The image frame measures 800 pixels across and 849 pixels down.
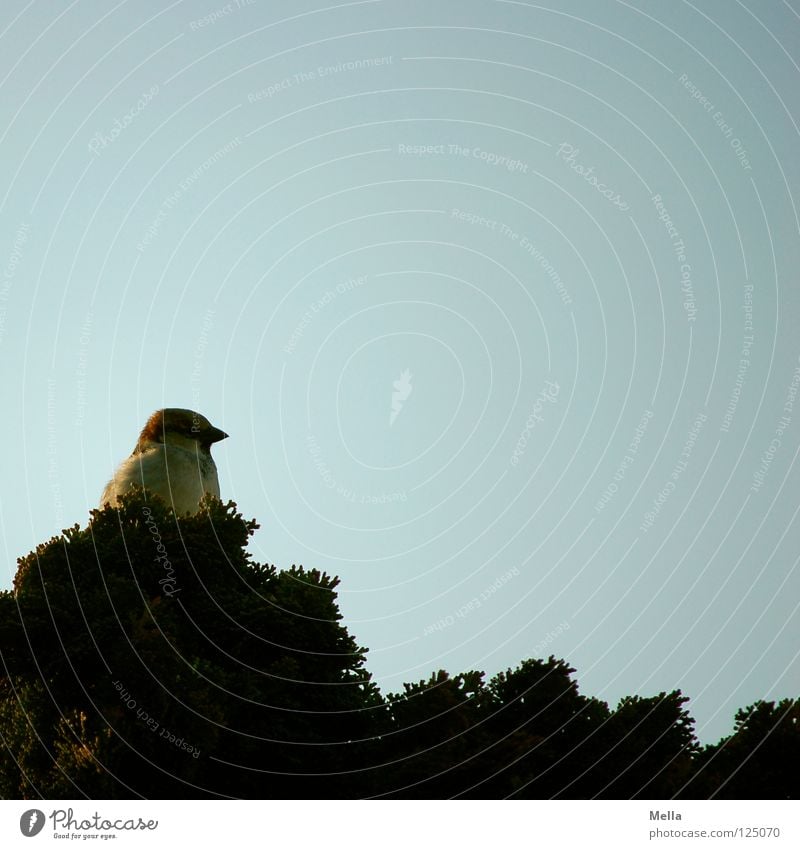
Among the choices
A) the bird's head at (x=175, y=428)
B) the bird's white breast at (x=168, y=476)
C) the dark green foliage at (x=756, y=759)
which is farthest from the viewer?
the bird's head at (x=175, y=428)

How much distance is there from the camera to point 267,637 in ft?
45.0

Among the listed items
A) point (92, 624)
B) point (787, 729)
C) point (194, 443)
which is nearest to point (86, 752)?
point (92, 624)

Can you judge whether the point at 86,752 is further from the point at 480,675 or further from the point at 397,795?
the point at 480,675

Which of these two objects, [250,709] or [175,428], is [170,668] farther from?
[175,428]

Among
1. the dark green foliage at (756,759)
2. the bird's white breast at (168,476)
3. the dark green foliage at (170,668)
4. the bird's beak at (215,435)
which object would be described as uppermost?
the bird's beak at (215,435)

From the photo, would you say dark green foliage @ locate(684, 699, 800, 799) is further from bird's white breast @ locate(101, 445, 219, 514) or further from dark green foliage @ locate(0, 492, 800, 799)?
bird's white breast @ locate(101, 445, 219, 514)

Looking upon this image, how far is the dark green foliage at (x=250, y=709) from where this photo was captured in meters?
11.6

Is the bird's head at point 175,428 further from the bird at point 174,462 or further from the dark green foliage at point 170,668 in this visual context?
the dark green foliage at point 170,668

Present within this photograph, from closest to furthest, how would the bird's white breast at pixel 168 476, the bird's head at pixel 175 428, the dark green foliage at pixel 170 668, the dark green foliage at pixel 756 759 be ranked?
the dark green foliage at pixel 170 668 → the dark green foliage at pixel 756 759 → the bird's white breast at pixel 168 476 → the bird's head at pixel 175 428

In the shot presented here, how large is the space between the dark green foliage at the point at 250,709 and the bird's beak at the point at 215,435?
2787mm

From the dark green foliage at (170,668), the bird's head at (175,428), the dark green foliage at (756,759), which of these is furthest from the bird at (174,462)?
the dark green foliage at (756,759)

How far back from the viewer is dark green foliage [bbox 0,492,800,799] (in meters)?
11.6
